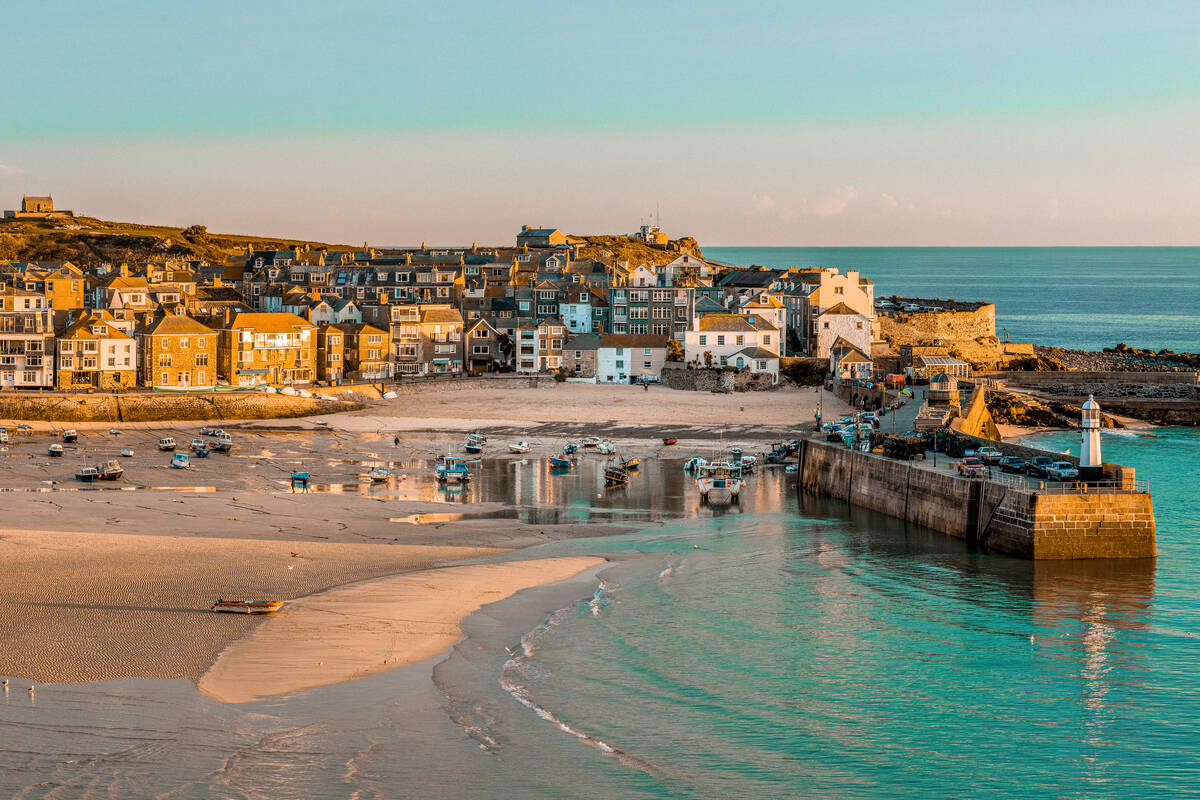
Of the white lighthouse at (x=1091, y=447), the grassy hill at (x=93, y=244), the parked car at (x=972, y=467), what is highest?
the grassy hill at (x=93, y=244)

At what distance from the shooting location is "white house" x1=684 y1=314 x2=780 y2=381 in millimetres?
74625

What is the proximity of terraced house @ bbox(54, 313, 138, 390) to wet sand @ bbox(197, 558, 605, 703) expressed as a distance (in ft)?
146

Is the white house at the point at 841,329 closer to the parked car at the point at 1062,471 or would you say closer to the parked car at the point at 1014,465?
the parked car at the point at 1014,465

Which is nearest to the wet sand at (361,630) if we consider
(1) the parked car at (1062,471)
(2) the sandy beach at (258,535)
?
(2) the sandy beach at (258,535)

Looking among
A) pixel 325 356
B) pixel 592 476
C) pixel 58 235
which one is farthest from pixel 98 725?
pixel 58 235

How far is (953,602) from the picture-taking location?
1107 inches

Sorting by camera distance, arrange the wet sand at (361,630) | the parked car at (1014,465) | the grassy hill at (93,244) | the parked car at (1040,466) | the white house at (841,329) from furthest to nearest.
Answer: the grassy hill at (93,244) → the white house at (841,329) → the parked car at (1014,465) → the parked car at (1040,466) → the wet sand at (361,630)

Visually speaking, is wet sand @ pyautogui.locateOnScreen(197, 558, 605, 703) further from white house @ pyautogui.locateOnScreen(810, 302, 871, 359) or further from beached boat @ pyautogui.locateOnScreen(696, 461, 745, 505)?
white house @ pyautogui.locateOnScreen(810, 302, 871, 359)

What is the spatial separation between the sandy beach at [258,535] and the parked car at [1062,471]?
497 inches

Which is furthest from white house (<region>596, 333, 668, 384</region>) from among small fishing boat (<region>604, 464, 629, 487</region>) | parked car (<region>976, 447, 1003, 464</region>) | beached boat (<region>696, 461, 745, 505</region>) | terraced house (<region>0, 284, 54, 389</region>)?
parked car (<region>976, 447, 1003, 464</region>)

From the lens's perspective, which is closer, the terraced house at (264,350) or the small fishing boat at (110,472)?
the small fishing boat at (110,472)

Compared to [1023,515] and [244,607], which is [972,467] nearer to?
[1023,515]

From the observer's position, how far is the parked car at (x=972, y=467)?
1403 inches

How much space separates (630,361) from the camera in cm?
7588
